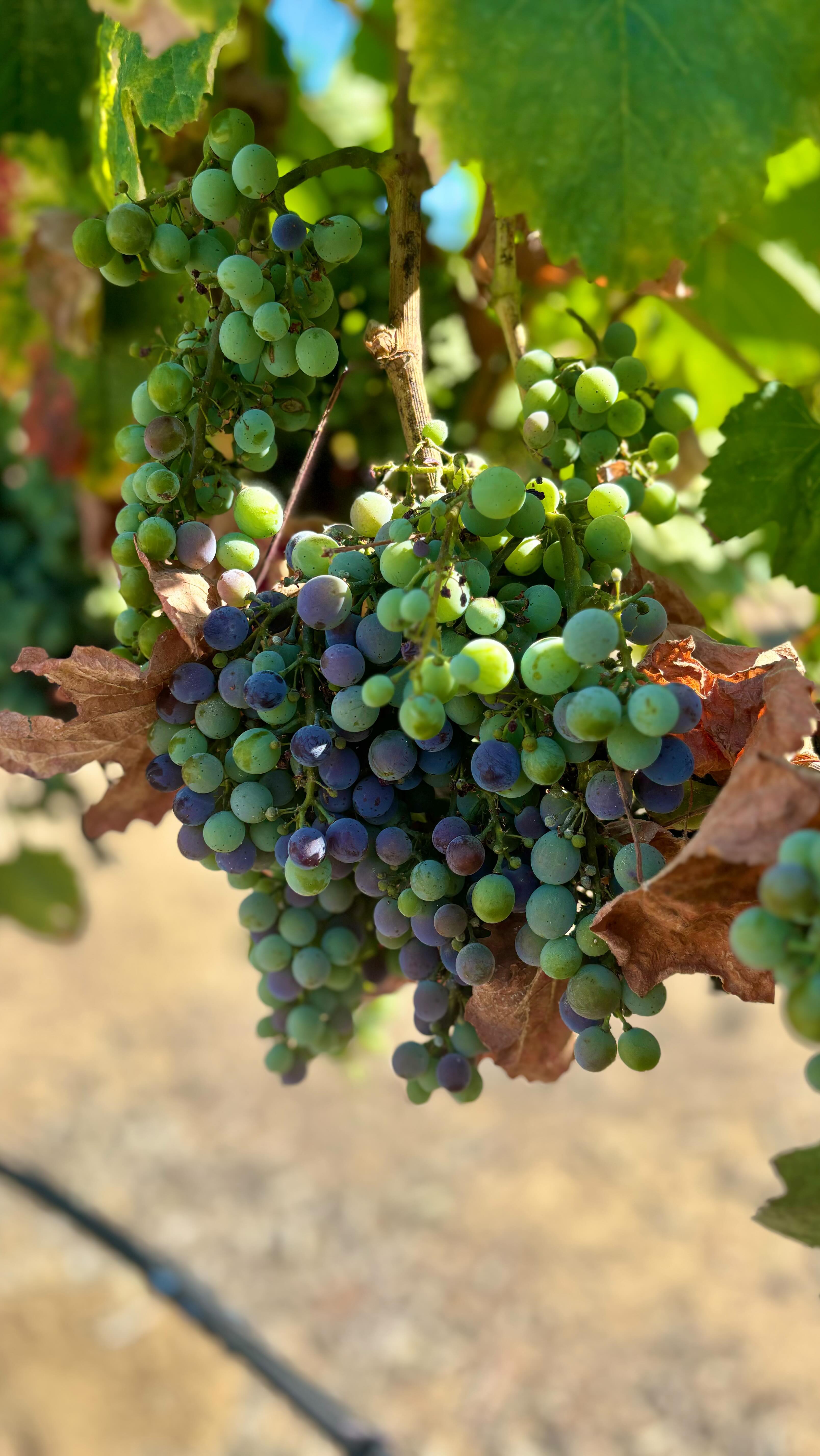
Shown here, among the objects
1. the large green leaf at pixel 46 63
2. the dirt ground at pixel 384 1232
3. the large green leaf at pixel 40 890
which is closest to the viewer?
the large green leaf at pixel 46 63

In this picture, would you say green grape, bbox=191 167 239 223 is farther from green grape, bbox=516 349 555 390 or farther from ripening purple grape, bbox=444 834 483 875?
ripening purple grape, bbox=444 834 483 875

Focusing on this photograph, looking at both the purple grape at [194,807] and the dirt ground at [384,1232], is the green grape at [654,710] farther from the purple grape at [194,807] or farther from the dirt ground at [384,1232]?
the dirt ground at [384,1232]

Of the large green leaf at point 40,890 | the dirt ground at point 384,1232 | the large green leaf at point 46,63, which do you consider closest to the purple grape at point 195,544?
the large green leaf at point 46,63

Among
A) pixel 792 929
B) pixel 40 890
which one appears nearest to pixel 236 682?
pixel 792 929

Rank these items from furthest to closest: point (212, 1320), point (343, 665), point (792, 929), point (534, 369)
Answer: point (212, 1320), point (534, 369), point (343, 665), point (792, 929)

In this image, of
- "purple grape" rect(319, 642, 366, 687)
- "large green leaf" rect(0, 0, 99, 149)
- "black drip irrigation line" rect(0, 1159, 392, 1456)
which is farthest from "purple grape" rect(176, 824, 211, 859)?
"black drip irrigation line" rect(0, 1159, 392, 1456)

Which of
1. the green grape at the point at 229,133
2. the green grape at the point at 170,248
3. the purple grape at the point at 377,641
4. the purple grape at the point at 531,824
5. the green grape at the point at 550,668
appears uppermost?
the green grape at the point at 229,133

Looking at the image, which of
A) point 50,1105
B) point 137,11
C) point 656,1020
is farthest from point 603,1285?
point 137,11

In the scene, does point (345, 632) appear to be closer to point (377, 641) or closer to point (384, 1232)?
point (377, 641)
